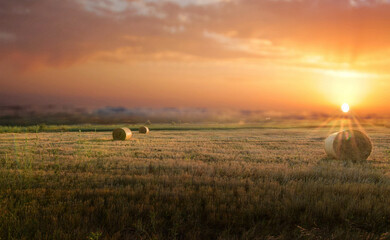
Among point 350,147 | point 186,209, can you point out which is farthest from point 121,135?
point 186,209

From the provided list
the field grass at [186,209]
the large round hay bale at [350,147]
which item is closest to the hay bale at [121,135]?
the field grass at [186,209]

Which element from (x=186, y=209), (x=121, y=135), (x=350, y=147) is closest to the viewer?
(x=186, y=209)

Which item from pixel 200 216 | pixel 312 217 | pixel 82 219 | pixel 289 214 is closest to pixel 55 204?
pixel 82 219

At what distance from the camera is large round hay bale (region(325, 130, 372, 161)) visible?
16.1 meters

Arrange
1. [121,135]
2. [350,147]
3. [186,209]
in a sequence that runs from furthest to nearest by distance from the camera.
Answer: [121,135] < [350,147] < [186,209]

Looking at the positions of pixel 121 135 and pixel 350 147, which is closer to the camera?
pixel 350 147

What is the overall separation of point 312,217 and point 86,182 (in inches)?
249

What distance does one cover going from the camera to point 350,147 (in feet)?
53.5

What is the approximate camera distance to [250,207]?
5863 millimetres

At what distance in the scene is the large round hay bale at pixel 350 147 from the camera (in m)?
16.1

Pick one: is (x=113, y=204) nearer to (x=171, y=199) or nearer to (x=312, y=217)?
(x=171, y=199)

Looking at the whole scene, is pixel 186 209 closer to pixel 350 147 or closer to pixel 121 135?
pixel 350 147

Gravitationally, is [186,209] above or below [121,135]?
below

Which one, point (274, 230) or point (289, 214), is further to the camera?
point (289, 214)
